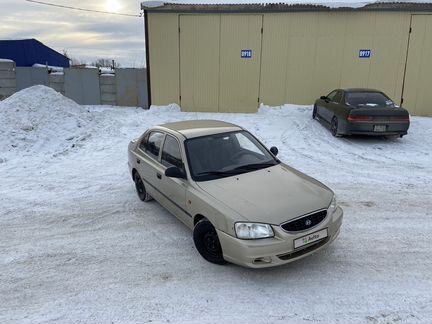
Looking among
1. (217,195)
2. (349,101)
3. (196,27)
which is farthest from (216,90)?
(217,195)

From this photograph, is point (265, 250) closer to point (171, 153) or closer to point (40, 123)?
point (171, 153)

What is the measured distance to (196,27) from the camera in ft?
46.2

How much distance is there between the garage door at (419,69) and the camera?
1353cm

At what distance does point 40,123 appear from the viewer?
11094 mm

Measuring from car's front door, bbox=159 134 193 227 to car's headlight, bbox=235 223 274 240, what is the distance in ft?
3.23

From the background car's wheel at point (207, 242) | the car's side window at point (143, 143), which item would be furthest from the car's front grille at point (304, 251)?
the car's side window at point (143, 143)

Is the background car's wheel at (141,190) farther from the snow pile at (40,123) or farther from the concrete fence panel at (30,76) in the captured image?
the concrete fence panel at (30,76)

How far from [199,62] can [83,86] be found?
6.06 m

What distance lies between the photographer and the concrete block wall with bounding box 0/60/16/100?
1689 cm

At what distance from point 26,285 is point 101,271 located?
798mm

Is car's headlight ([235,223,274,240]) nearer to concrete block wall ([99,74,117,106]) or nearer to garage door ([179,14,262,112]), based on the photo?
garage door ([179,14,262,112])

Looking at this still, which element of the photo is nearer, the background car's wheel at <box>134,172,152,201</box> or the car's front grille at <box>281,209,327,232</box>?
the car's front grille at <box>281,209,327,232</box>

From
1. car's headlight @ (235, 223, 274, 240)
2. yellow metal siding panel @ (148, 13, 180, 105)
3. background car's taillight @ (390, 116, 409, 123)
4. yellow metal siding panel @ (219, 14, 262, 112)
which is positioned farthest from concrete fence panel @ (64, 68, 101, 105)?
car's headlight @ (235, 223, 274, 240)

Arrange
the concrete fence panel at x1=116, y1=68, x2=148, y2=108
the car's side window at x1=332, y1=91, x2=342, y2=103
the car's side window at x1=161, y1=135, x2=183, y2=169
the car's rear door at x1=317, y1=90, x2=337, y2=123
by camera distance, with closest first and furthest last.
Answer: the car's side window at x1=161, y1=135, x2=183, y2=169 → the car's side window at x1=332, y1=91, x2=342, y2=103 → the car's rear door at x1=317, y1=90, x2=337, y2=123 → the concrete fence panel at x1=116, y1=68, x2=148, y2=108
